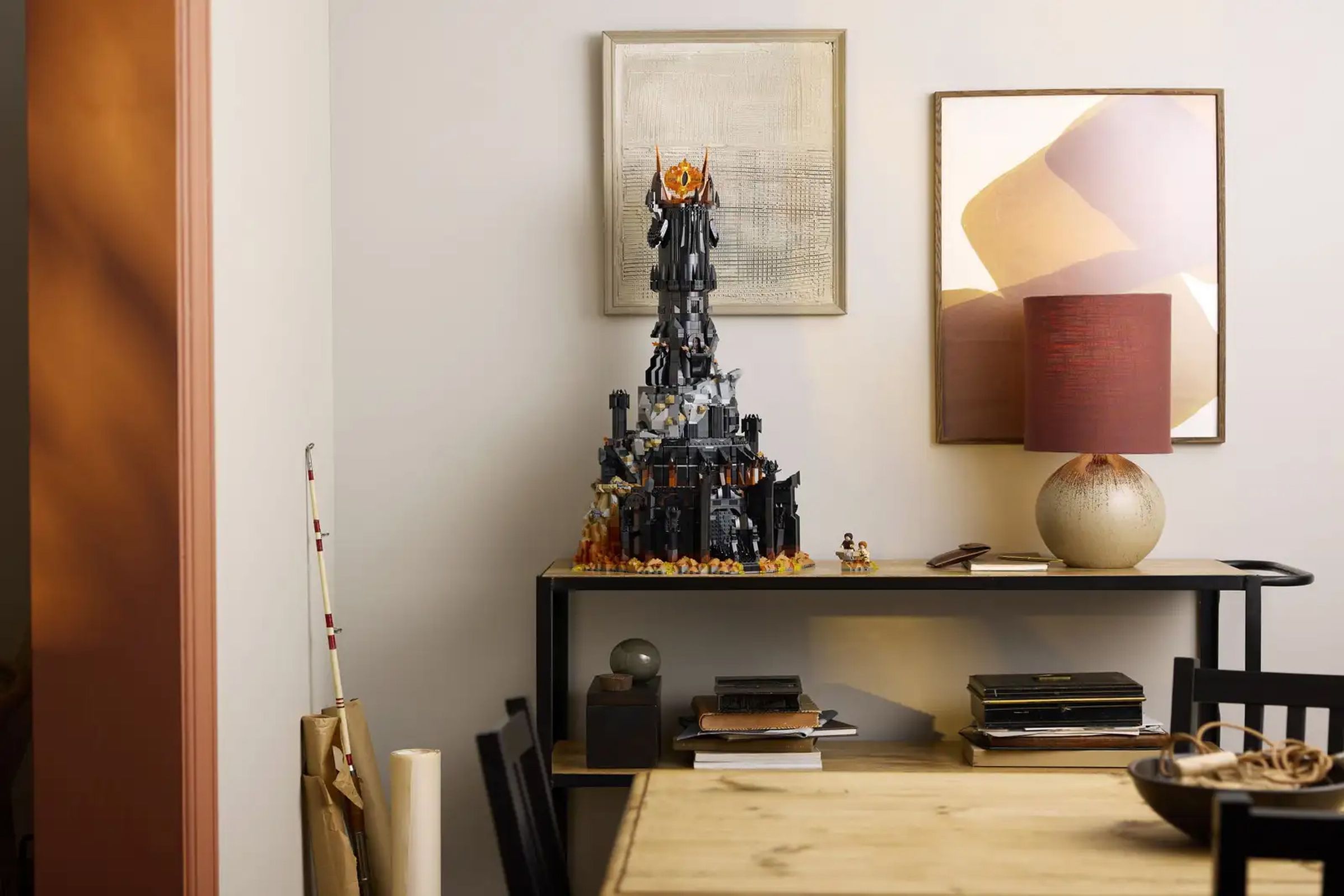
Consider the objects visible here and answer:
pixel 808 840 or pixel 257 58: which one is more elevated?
pixel 257 58

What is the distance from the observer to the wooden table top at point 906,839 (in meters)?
1.42

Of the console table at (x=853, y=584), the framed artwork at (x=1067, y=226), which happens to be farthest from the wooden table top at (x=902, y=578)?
the framed artwork at (x=1067, y=226)

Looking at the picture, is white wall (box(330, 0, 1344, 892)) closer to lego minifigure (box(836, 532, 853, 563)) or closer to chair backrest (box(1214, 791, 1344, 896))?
lego minifigure (box(836, 532, 853, 563))

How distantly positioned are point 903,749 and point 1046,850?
140 cm

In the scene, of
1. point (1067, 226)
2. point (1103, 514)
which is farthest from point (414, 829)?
point (1067, 226)

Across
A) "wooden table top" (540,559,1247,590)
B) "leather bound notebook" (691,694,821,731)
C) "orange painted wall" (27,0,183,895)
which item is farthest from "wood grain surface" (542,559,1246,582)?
"orange painted wall" (27,0,183,895)

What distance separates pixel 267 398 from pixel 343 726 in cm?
80

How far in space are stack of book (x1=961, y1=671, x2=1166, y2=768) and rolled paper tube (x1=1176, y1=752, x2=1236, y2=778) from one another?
1.20 metres

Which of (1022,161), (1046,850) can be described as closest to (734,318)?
(1022,161)

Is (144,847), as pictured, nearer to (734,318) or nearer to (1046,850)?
(1046,850)

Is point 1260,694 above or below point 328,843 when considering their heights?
above

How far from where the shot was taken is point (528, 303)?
9.99ft

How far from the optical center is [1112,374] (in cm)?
263

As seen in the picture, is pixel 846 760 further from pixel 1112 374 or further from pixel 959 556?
pixel 1112 374
